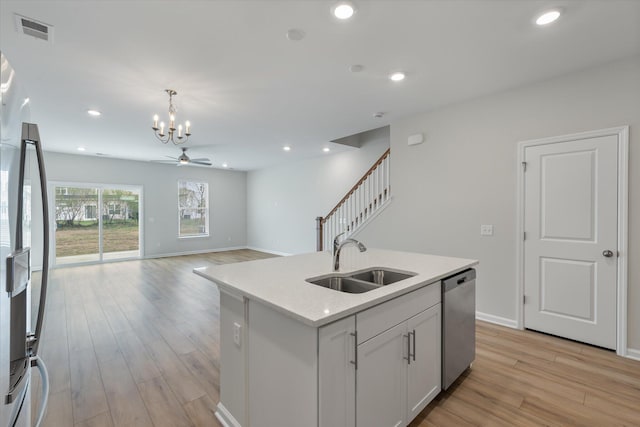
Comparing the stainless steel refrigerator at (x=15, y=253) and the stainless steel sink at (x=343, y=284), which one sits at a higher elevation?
the stainless steel refrigerator at (x=15, y=253)

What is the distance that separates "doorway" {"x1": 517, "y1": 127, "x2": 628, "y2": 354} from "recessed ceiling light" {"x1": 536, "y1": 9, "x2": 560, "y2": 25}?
1.36 metres

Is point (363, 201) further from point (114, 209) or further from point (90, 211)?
point (90, 211)

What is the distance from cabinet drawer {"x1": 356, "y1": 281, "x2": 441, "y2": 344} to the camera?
1.45 m

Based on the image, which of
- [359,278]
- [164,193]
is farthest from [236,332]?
[164,193]

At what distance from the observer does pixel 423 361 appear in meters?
1.89

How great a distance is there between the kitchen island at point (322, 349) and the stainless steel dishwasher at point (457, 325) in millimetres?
77

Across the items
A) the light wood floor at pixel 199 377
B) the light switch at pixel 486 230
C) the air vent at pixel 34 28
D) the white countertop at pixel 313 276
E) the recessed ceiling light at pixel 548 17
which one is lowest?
the light wood floor at pixel 199 377

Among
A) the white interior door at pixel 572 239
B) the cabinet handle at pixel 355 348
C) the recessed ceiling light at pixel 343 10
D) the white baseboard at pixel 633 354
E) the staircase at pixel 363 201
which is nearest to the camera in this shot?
the cabinet handle at pixel 355 348

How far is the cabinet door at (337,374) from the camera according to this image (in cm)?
125

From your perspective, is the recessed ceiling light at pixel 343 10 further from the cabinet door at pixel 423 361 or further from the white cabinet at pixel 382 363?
the cabinet door at pixel 423 361

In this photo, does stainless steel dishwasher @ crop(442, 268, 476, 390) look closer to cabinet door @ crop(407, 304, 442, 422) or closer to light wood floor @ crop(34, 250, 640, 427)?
cabinet door @ crop(407, 304, 442, 422)

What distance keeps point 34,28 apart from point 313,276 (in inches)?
111

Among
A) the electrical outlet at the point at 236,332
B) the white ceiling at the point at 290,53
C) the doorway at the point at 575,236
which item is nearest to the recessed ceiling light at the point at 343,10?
the white ceiling at the point at 290,53

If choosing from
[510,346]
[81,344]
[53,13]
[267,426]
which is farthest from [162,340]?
[510,346]
